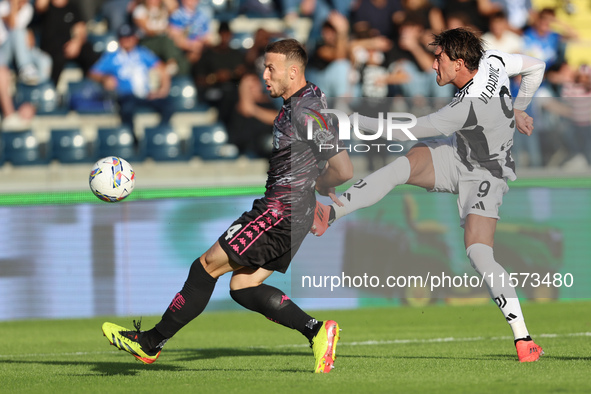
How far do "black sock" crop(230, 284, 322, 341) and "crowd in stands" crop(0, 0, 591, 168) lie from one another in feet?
21.2

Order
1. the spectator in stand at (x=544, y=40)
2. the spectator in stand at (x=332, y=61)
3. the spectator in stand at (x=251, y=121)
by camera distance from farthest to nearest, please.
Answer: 1. the spectator in stand at (x=544, y=40)
2. the spectator in stand at (x=332, y=61)
3. the spectator in stand at (x=251, y=121)

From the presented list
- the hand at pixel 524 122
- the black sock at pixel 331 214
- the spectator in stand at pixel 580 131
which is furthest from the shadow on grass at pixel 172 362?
the spectator in stand at pixel 580 131

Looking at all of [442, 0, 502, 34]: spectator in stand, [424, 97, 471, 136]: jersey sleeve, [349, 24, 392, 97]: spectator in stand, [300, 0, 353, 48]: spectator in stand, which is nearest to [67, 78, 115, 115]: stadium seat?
[300, 0, 353, 48]: spectator in stand

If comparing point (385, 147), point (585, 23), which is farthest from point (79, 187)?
point (585, 23)

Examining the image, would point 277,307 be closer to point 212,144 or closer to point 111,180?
point 111,180

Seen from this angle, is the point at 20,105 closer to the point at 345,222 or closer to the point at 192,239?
the point at 192,239

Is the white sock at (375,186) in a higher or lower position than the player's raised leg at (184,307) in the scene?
higher

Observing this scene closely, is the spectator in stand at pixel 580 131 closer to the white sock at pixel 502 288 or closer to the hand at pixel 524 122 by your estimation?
the hand at pixel 524 122

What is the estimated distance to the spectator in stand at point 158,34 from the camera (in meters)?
13.4

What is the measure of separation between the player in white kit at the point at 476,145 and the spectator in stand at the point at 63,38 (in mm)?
8232

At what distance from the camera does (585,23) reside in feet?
53.1

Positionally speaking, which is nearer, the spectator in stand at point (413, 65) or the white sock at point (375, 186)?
the white sock at point (375, 186)

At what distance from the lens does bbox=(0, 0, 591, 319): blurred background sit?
9.80 m

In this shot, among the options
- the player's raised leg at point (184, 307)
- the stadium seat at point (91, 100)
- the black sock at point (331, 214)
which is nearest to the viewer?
the player's raised leg at point (184, 307)
